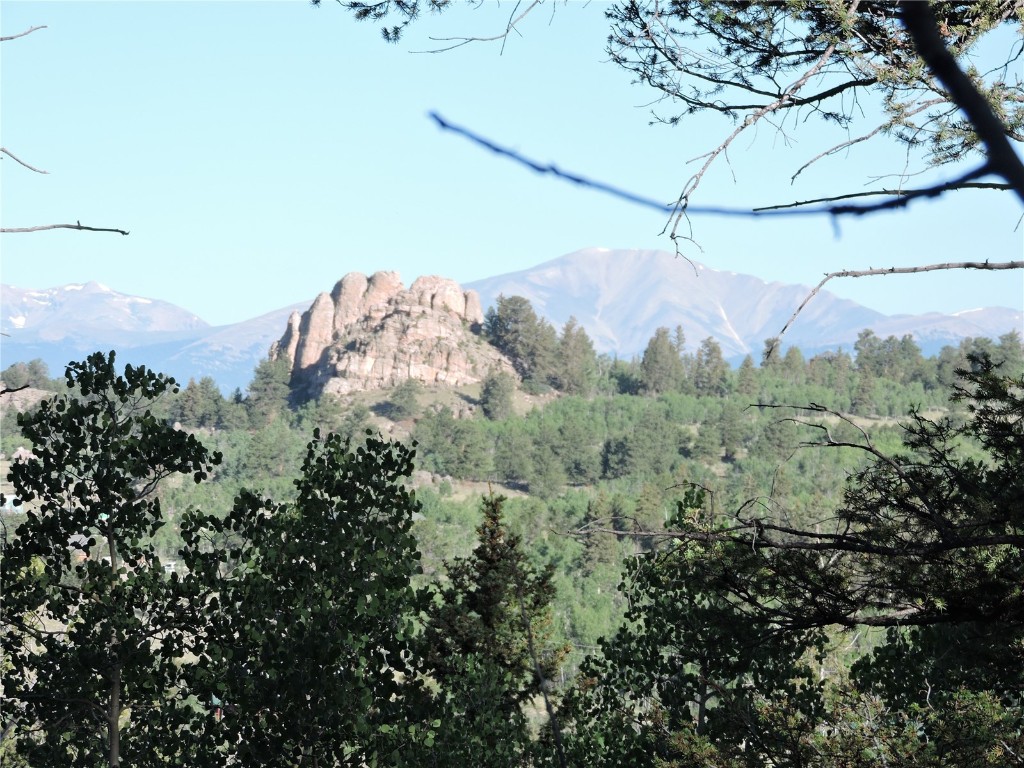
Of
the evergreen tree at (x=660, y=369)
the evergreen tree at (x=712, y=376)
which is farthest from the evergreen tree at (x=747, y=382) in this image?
the evergreen tree at (x=660, y=369)

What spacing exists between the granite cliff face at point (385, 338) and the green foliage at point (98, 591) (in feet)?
268

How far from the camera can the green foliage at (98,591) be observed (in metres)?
6.25

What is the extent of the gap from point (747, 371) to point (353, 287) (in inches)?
1419

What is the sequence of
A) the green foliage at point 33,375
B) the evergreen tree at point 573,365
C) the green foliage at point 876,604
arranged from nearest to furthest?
the green foliage at point 876,604 → the green foliage at point 33,375 → the evergreen tree at point 573,365

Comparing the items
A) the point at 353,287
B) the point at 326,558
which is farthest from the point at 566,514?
the point at 326,558

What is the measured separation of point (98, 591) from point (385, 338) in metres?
84.8

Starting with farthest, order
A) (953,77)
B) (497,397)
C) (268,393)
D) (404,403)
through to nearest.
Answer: (268,393) → (497,397) → (404,403) → (953,77)

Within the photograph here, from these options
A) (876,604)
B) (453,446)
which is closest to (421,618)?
(876,604)

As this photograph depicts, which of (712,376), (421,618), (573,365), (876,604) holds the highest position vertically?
(712,376)

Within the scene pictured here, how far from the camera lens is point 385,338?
90.5 meters

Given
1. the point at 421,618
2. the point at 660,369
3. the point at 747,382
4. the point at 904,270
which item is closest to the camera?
the point at 904,270

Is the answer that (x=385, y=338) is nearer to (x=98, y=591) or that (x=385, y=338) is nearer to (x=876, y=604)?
(x=98, y=591)

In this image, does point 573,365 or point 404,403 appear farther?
point 573,365

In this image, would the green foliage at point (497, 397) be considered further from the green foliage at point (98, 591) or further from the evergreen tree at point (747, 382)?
the green foliage at point (98, 591)
